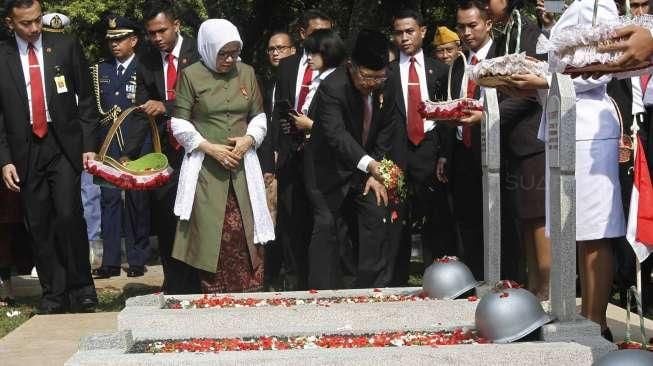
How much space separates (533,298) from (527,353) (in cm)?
67

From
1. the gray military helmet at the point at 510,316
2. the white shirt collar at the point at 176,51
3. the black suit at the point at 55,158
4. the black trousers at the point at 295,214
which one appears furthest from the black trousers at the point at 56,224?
the gray military helmet at the point at 510,316

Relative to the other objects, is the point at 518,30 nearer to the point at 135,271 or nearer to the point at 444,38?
the point at 444,38

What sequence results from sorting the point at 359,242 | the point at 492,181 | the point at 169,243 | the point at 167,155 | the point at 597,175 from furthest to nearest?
the point at 167,155 → the point at 169,243 → the point at 359,242 → the point at 492,181 → the point at 597,175

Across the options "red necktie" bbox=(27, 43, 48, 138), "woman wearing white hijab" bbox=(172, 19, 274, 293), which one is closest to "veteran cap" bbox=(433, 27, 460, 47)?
"woman wearing white hijab" bbox=(172, 19, 274, 293)

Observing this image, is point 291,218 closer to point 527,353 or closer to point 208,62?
point 208,62

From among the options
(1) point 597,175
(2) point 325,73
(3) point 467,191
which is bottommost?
(3) point 467,191

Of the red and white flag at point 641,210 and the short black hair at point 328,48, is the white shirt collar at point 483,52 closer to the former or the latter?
the short black hair at point 328,48

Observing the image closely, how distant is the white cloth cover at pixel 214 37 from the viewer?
986 centimetres

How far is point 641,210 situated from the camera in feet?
22.7

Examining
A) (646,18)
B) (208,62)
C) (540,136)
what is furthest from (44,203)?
(646,18)

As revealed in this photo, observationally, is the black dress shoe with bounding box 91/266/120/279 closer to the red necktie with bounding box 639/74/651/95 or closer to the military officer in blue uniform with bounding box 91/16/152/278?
the military officer in blue uniform with bounding box 91/16/152/278

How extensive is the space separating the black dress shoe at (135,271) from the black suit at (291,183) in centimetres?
225

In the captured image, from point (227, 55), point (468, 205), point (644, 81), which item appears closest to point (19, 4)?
point (227, 55)

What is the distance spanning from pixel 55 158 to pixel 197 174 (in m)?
1.31
